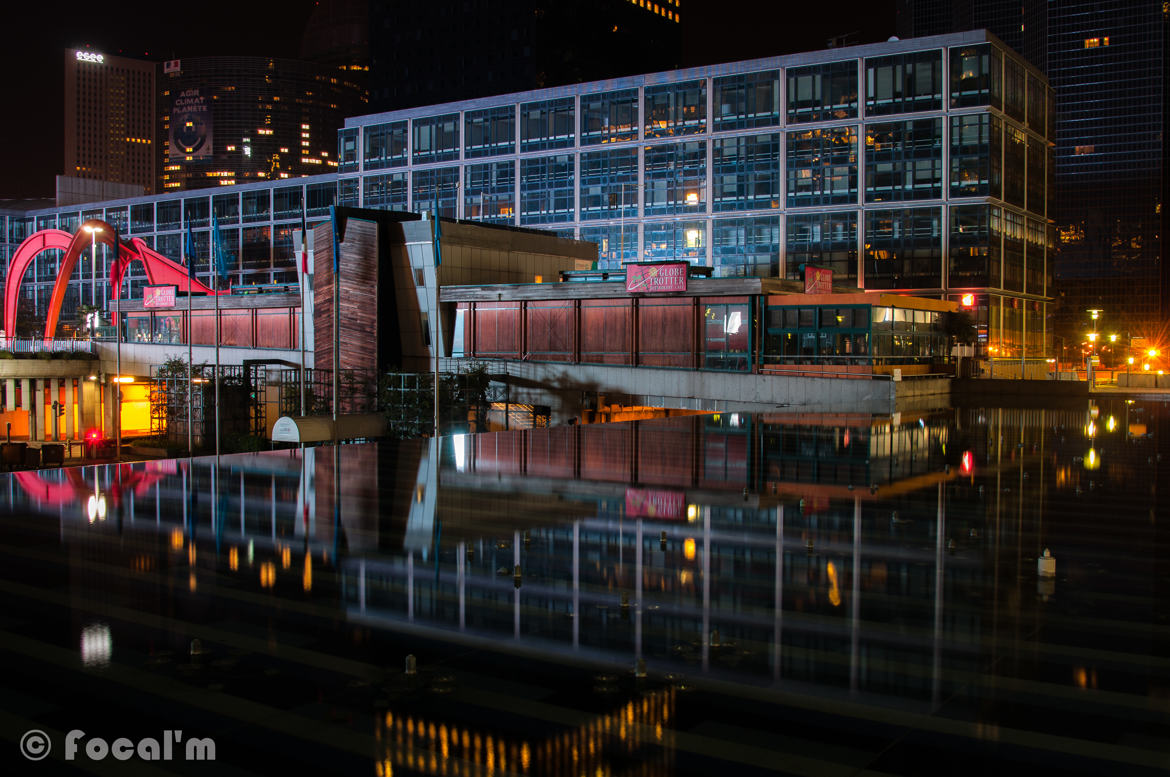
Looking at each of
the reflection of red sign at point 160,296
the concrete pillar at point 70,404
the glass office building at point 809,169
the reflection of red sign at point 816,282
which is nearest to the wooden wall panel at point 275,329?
the reflection of red sign at point 160,296

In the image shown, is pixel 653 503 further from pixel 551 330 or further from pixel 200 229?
pixel 200 229

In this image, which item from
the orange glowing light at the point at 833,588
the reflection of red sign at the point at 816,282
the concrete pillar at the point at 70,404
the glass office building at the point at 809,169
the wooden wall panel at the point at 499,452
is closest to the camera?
the orange glowing light at the point at 833,588

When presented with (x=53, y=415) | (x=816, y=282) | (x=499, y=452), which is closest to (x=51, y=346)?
(x=53, y=415)

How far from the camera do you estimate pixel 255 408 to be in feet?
192

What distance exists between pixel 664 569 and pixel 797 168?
7357 cm

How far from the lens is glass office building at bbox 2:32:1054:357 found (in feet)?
254

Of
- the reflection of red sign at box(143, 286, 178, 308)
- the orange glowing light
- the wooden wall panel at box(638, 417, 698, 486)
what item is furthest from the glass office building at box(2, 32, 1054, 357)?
the orange glowing light

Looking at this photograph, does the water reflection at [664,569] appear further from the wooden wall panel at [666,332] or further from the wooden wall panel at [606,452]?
the wooden wall panel at [666,332]

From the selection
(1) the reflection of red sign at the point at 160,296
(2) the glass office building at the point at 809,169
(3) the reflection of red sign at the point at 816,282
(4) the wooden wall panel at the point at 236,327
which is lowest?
(4) the wooden wall panel at the point at 236,327

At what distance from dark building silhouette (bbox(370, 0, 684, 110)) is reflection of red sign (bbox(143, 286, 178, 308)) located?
8506cm

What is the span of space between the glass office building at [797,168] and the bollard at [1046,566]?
6104 centimetres

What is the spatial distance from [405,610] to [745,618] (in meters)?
3.92

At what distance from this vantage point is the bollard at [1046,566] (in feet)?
44.8

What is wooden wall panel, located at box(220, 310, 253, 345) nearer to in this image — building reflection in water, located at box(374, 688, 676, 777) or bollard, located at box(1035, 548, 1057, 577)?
bollard, located at box(1035, 548, 1057, 577)
